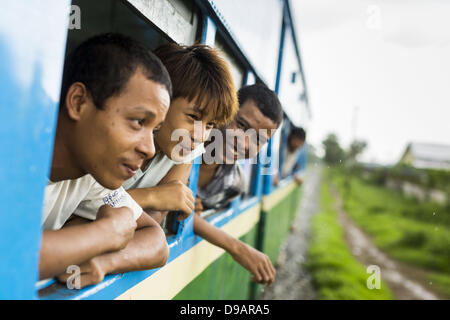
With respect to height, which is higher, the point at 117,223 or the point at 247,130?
the point at 247,130

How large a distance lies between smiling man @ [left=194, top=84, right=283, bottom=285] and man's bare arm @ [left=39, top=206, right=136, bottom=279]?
1085mm

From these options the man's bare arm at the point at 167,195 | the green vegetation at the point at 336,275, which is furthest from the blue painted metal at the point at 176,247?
the green vegetation at the point at 336,275

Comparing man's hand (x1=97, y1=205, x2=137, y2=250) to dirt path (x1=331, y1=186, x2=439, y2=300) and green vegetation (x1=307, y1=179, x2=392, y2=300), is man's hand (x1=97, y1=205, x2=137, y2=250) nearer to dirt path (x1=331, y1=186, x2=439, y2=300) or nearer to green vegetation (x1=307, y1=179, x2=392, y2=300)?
green vegetation (x1=307, y1=179, x2=392, y2=300)

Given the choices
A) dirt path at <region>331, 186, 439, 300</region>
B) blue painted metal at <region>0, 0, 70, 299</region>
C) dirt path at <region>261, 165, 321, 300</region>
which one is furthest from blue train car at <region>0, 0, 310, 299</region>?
dirt path at <region>331, 186, 439, 300</region>

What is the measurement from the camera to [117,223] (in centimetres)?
98

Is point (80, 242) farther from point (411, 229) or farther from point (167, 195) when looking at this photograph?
point (411, 229)

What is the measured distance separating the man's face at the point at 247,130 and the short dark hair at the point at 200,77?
0.60 m

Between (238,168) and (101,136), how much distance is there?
166 cm

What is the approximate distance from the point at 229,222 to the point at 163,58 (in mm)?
1595

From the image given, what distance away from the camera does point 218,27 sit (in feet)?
6.45

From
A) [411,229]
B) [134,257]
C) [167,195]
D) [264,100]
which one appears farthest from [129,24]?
[411,229]

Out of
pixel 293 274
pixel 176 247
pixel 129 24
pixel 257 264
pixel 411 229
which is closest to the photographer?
pixel 176 247
